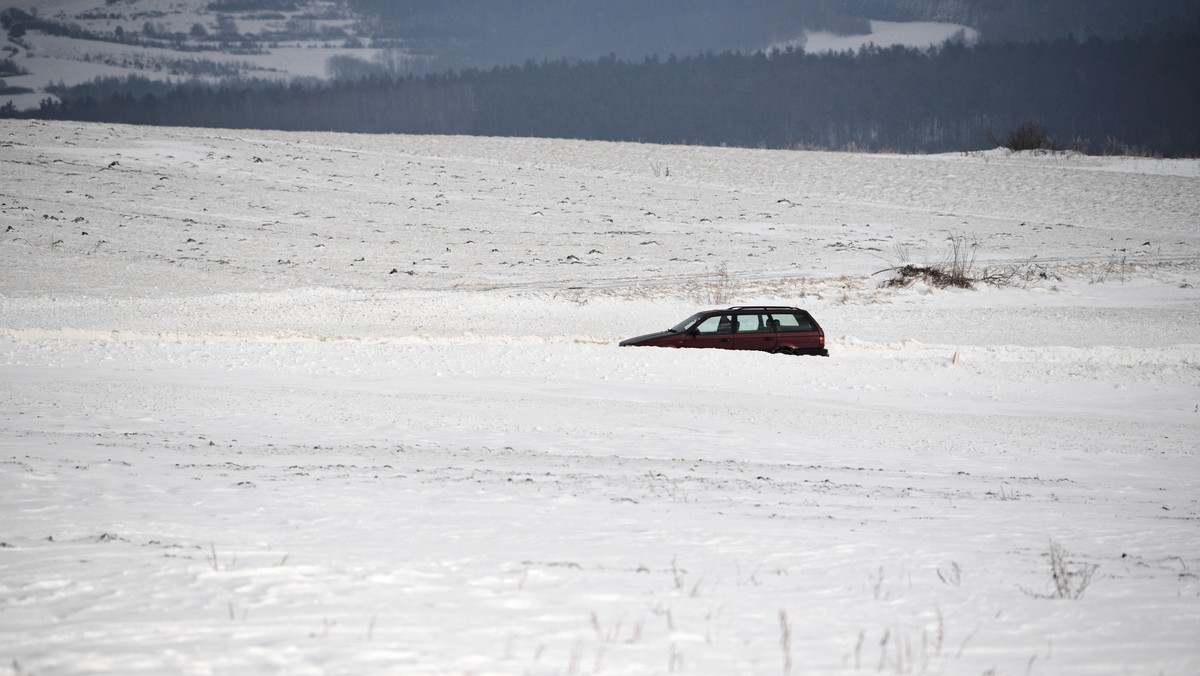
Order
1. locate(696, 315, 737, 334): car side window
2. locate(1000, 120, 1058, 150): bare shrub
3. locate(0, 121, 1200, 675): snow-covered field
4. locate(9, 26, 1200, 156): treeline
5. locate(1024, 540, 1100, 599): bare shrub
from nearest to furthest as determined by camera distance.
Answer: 1. locate(0, 121, 1200, 675): snow-covered field
2. locate(1024, 540, 1100, 599): bare shrub
3. locate(696, 315, 737, 334): car side window
4. locate(1000, 120, 1058, 150): bare shrub
5. locate(9, 26, 1200, 156): treeline

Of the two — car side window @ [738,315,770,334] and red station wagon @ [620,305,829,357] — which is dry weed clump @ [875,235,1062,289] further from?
car side window @ [738,315,770,334]

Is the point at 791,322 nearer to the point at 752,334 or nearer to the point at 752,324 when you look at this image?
the point at 752,324

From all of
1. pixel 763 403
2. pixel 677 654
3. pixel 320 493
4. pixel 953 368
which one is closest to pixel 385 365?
pixel 763 403

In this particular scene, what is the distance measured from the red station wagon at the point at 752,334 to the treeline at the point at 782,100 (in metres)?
126

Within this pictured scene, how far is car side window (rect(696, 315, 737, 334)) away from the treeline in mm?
125951

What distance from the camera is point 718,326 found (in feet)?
62.6

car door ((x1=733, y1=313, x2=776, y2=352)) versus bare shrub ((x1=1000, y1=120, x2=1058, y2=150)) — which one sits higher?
bare shrub ((x1=1000, y1=120, x2=1058, y2=150))

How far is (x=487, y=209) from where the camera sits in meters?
39.8

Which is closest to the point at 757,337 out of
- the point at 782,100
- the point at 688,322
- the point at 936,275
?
the point at 688,322

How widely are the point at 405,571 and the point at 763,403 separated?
9.43 meters

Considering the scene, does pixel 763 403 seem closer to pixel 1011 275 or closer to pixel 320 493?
pixel 320 493

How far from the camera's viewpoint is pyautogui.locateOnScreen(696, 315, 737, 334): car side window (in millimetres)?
19000

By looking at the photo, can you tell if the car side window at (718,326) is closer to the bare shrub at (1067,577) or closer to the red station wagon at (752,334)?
the red station wagon at (752,334)

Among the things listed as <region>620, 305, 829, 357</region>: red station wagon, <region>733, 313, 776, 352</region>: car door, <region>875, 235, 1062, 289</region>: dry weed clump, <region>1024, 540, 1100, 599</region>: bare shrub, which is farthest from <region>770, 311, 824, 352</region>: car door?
<region>1024, 540, 1100, 599</region>: bare shrub
